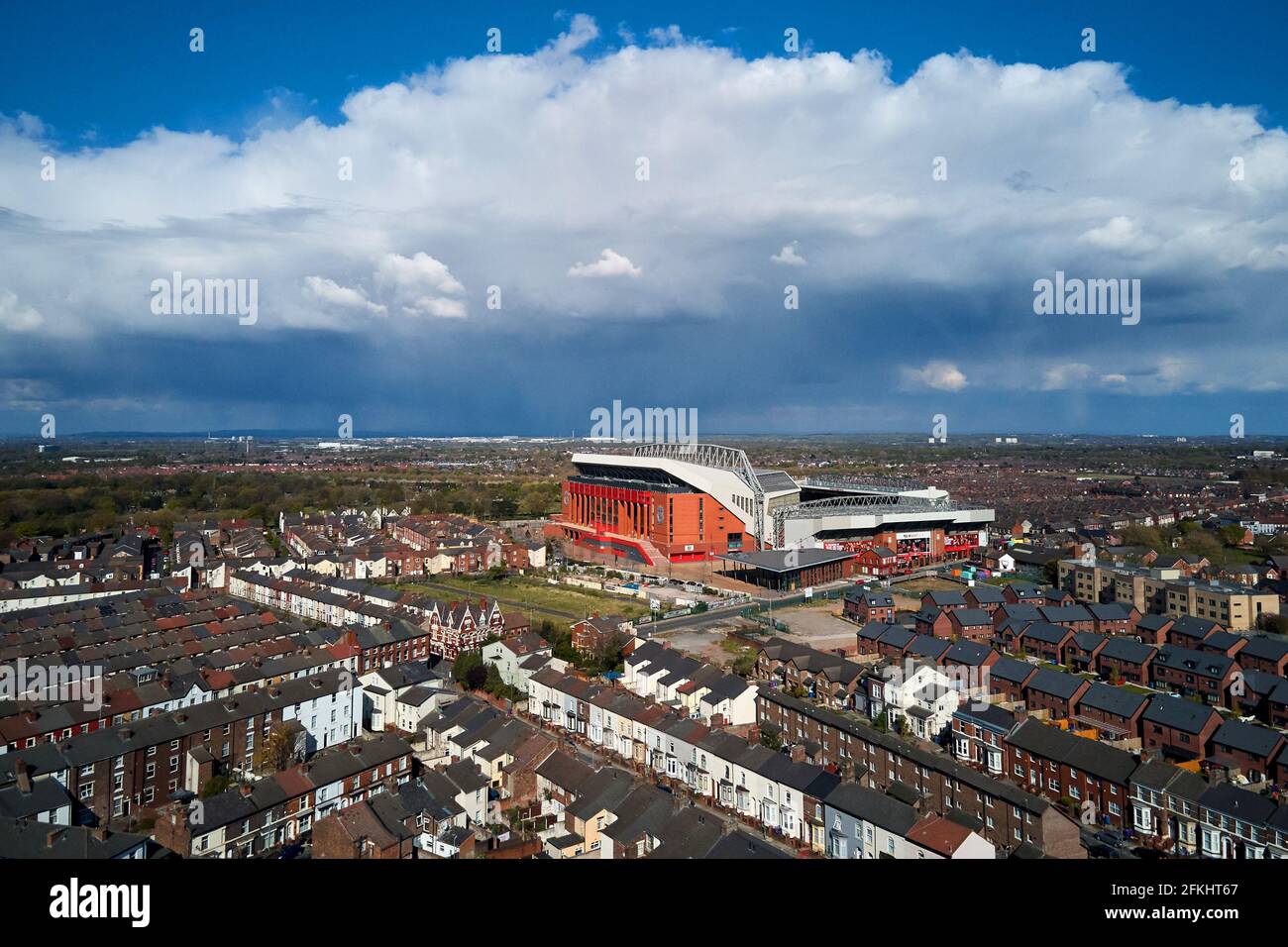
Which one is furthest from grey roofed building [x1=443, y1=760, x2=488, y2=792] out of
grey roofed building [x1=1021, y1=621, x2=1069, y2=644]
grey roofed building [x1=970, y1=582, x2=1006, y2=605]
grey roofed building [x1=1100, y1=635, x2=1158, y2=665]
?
grey roofed building [x1=970, y1=582, x2=1006, y2=605]

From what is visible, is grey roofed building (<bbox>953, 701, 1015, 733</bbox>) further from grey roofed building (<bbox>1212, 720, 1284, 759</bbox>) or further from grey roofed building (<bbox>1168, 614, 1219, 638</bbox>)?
grey roofed building (<bbox>1168, 614, 1219, 638</bbox>)

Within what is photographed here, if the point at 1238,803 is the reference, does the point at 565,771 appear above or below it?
below

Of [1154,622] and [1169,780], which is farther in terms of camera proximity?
[1154,622]

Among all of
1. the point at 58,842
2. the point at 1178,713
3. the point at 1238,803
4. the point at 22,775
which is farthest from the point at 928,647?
the point at 22,775

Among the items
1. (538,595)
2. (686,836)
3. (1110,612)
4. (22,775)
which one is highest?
(22,775)

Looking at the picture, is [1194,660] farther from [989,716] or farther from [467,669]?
[467,669]
